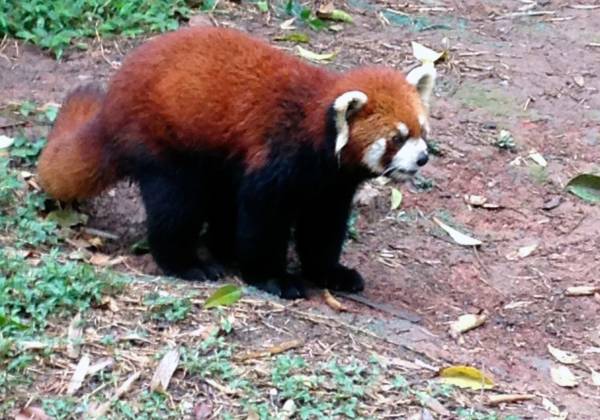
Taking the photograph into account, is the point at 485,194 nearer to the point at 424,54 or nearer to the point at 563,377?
the point at 424,54

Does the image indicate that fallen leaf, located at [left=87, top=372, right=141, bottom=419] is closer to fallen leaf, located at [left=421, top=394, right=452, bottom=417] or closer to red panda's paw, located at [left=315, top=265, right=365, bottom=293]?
fallen leaf, located at [left=421, top=394, right=452, bottom=417]

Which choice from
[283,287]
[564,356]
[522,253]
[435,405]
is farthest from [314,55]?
[435,405]

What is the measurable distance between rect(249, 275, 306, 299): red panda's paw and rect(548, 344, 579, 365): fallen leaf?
47.6 inches

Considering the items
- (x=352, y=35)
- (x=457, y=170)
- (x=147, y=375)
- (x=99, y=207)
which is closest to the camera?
(x=147, y=375)

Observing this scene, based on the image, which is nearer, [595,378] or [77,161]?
[595,378]

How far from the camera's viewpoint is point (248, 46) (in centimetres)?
591

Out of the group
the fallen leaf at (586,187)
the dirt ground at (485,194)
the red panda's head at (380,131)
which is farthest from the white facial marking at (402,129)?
the fallen leaf at (586,187)

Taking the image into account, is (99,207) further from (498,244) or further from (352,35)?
(352,35)

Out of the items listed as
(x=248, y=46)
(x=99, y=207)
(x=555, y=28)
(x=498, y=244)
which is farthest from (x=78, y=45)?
(x=555, y=28)

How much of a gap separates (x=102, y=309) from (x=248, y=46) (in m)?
1.66

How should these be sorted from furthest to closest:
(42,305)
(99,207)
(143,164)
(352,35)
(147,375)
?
(352,35), (99,207), (143,164), (42,305), (147,375)

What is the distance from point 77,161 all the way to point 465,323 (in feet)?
6.88

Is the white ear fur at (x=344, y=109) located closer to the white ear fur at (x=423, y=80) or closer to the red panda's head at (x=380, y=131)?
the red panda's head at (x=380, y=131)

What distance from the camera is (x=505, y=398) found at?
4.80 metres
